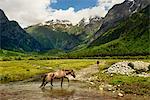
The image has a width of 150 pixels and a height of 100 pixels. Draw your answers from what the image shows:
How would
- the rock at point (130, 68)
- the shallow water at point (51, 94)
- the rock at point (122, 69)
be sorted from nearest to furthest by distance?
the shallow water at point (51, 94) < the rock at point (122, 69) < the rock at point (130, 68)

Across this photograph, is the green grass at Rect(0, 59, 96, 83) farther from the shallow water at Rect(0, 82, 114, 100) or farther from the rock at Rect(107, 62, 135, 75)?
the rock at Rect(107, 62, 135, 75)

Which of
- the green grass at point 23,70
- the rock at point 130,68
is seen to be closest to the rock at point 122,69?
the rock at point 130,68

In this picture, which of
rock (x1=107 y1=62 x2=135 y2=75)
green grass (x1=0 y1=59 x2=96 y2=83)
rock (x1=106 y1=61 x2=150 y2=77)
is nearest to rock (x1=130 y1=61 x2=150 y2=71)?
rock (x1=106 y1=61 x2=150 y2=77)

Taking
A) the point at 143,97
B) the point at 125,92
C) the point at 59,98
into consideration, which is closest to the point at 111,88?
the point at 125,92

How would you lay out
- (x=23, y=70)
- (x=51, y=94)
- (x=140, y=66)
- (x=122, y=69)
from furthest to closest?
(x=23, y=70) → (x=140, y=66) → (x=122, y=69) → (x=51, y=94)

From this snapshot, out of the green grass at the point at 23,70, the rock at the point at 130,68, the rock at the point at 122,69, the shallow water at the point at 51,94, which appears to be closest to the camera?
the shallow water at the point at 51,94

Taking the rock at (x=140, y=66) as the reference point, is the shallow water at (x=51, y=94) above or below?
below

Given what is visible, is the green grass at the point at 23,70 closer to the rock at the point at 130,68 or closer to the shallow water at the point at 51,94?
the shallow water at the point at 51,94

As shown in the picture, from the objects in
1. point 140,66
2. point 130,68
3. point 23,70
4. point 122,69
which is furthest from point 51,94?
point 23,70

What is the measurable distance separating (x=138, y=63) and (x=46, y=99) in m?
47.0

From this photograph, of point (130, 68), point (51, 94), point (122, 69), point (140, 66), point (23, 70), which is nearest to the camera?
point (51, 94)

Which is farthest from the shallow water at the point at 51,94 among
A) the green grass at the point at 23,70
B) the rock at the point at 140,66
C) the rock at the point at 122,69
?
the rock at the point at 140,66

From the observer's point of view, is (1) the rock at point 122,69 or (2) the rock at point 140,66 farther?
(2) the rock at point 140,66

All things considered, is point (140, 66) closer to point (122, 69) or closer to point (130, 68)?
point (130, 68)
